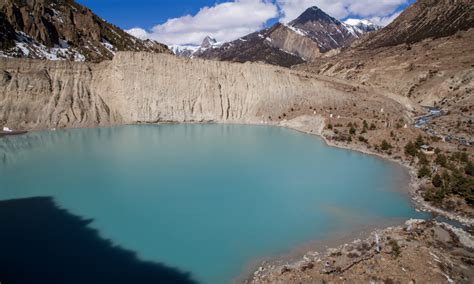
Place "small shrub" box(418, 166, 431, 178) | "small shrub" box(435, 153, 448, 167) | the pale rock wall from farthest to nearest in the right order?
the pale rock wall < "small shrub" box(435, 153, 448, 167) < "small shrub" box(418, 166, 431, 178)

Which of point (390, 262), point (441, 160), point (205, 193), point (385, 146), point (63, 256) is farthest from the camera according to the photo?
point (385, 146)

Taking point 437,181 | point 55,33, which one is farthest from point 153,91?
point 55,33

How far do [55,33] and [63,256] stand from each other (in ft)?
228

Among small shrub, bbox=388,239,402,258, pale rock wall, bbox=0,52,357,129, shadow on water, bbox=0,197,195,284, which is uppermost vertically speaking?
pale rock wall, bbox=0,52,357,129

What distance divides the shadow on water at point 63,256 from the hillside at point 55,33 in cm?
4844

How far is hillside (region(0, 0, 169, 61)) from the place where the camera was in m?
59.8

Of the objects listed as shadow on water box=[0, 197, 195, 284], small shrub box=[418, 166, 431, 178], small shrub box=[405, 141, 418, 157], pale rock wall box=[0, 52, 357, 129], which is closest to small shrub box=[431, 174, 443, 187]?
small shrub box=[418, 166, 431, 178]

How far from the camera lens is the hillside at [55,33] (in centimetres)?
5984

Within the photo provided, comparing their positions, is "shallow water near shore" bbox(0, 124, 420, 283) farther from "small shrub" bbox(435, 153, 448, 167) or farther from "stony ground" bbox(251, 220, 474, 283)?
"small shrub" bbox(435, 153, 448, 167)

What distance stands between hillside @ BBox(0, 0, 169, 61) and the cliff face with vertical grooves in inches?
711

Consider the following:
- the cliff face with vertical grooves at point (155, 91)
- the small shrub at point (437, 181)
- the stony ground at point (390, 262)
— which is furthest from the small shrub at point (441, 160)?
the cliff face with vertical grooves at point (155, 91)

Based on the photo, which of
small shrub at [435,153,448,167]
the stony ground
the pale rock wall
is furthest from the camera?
the pale rock wall

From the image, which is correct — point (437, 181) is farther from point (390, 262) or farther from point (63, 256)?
point (63, 256)

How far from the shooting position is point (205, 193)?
18859 mm
